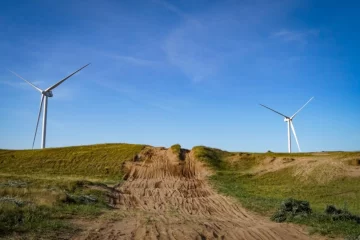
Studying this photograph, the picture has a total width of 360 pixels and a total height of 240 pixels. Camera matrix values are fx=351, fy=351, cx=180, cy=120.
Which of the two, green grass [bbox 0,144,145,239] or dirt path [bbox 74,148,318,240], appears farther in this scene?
dirt path [bbox 74,148,318,240]

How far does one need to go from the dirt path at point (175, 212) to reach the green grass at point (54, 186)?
1303 millimetres

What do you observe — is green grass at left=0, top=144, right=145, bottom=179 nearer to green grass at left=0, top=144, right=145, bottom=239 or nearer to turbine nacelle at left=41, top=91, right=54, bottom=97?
green grass at left=0, top=144, right=145, bottom=239

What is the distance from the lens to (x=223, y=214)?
19.7 metres

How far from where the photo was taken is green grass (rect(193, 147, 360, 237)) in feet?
52.7

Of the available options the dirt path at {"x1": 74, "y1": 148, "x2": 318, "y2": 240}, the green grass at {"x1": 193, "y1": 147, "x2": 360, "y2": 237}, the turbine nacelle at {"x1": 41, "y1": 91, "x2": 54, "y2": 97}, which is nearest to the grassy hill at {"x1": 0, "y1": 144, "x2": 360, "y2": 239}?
the green grass at {"x1": 193, "y1": 147, "x2": 360, "y2": 237}

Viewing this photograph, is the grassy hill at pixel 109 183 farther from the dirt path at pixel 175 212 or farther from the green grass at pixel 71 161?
the dirt path at pixel 175 212

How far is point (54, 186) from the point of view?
25.6 m

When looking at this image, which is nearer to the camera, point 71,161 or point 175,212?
point 175,212

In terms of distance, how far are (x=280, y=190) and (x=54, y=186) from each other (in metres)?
18.6

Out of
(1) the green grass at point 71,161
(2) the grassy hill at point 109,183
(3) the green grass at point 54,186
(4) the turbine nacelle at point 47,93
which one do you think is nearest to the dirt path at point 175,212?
(2) the grassy hill at point 109,183

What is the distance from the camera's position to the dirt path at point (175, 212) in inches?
512

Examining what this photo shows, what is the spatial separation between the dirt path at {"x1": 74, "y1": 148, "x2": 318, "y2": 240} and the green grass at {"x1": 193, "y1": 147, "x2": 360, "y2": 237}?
121cm

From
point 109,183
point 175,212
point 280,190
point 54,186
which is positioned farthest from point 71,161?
point 175,212

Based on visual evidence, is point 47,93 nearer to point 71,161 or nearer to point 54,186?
point 71,161
